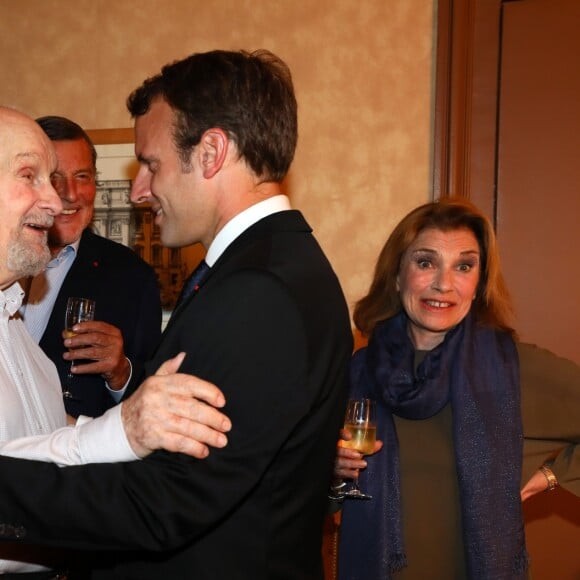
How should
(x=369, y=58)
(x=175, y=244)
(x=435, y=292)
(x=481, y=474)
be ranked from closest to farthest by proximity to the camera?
(x=175, y=244) < (x=481, y=474) < (x=435, y=292) < (x=369, y=58)

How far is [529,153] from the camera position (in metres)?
3.42

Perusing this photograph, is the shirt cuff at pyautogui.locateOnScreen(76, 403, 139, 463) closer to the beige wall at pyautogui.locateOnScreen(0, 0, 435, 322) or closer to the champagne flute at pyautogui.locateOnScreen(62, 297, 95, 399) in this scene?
the champagne flute at pyautogui.locateOnScreen(62, 297, 95, 399)

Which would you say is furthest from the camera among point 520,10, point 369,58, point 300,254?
point 369,58

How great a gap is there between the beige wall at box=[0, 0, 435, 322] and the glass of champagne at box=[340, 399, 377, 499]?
121cm

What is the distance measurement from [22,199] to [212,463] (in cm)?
99

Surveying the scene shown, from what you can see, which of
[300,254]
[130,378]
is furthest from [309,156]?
[300,254]

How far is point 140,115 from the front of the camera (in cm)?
188

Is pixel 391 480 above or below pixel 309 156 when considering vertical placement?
below

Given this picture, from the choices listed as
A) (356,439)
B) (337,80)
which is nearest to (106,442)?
(356,439)

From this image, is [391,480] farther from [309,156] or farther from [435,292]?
[309,156]

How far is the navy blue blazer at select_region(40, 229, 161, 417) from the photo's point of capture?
9.84 ft

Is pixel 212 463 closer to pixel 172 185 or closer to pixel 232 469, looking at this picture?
pixel 232 469

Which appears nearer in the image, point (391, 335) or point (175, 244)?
point (175, 244)

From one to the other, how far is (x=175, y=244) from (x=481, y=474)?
1.34 metres
